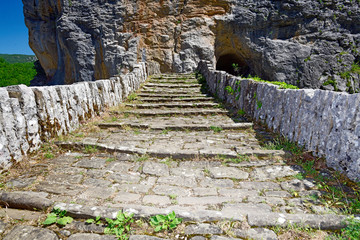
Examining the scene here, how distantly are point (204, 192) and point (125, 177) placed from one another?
116 cm

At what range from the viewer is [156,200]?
250 centimetres

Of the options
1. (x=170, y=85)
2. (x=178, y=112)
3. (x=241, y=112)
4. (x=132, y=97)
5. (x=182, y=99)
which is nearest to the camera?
(x=241, y=112)

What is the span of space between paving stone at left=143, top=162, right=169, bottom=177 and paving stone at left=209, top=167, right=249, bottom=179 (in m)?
0.72

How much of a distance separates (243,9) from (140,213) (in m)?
20.3

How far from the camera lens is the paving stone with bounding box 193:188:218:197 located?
2688 millimetres

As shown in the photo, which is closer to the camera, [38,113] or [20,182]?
[20,182]

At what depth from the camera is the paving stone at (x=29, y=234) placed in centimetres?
185

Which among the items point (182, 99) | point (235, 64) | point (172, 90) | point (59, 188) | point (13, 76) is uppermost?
point (235, 64)

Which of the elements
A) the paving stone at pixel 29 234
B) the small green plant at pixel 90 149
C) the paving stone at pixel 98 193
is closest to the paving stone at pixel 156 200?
the paving stone at pixel 98 193

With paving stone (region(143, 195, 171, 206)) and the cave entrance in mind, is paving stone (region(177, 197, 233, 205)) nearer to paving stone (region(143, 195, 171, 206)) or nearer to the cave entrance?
paving stone (region(143, 195, 171, 206))

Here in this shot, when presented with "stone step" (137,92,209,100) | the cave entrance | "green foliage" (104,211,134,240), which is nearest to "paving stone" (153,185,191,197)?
"green foliage" (104,211,134,240)

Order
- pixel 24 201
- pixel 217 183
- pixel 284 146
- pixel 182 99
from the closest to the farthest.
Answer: pixel 24 201, pixel 217 183, pixel 284 146, pixel 182 99

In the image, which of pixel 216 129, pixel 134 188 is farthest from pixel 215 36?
pixel 134 188

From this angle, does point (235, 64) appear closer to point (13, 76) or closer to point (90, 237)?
point (90, 237)
